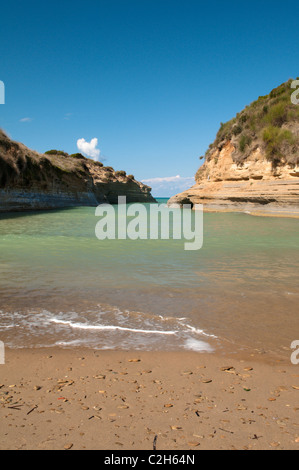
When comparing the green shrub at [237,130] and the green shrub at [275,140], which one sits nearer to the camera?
the green shrub at [275,140]

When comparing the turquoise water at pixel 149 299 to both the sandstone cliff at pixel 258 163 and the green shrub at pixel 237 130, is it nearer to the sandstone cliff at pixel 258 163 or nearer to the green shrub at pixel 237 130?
the sandstone cliff at pixel 258 163

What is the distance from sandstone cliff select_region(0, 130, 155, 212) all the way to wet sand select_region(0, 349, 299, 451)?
2638 centimetres

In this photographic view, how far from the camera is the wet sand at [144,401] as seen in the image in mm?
1820

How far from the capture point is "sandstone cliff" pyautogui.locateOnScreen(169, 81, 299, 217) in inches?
984

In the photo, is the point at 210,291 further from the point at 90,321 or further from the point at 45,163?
the point at 45,163

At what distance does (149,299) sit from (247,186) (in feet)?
85.0

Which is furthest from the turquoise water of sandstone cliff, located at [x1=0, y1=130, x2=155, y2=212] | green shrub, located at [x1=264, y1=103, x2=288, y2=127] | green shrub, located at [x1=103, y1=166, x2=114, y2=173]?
green shrub, located at [x1=103, y1=166, x2=114, y2=173]

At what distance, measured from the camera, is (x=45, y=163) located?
3716 cm

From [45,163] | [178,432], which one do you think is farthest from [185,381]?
[45,163]

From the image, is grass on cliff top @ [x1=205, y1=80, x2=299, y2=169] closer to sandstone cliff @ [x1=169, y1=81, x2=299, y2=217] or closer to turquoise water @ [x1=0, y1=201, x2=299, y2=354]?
sandstone cliff @ [x1=169, y1=81, x2=299, y2=217]

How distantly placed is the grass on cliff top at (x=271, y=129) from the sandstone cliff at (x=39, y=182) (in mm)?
20450

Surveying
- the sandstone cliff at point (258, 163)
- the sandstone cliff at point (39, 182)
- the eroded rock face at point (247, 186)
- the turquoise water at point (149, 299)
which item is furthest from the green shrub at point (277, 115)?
the sandstone cliff at point (39, 182)

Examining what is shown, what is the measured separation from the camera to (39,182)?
112 ft

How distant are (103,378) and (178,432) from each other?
0.88 metres
